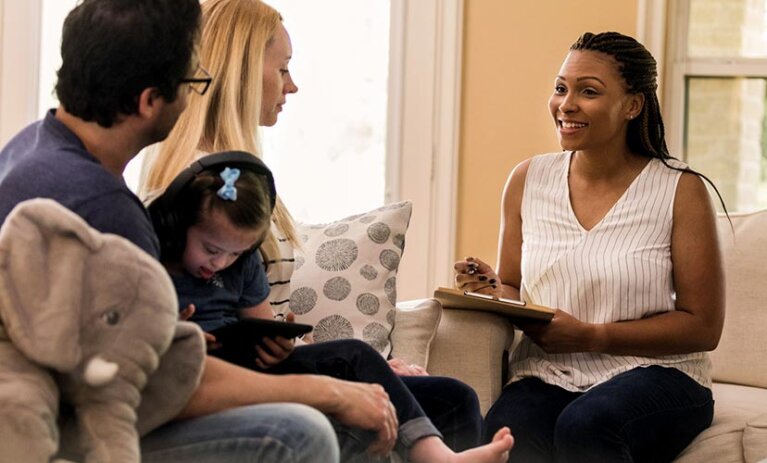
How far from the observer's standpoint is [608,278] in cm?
270

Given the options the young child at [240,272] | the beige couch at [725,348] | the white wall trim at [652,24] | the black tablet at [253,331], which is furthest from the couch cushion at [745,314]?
the black tablet at [253,331]

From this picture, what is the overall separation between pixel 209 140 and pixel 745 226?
149 centimetres

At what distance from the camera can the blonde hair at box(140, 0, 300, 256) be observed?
89.2 inches

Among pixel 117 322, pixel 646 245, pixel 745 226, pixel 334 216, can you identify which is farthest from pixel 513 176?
pixel 117 322

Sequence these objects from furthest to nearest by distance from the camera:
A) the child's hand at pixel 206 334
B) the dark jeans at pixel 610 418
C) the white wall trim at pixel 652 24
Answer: the white wall trim at pixel 652 24 < the dark jeans at pixel 610 418 < the child's hand at pixel 206 334

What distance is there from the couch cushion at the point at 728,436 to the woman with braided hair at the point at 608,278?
0.03m

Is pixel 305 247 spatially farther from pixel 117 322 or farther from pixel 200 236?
pixel 117 322

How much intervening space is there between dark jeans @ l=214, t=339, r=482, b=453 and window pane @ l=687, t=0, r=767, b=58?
2.00 m

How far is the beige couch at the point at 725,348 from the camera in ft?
8.36

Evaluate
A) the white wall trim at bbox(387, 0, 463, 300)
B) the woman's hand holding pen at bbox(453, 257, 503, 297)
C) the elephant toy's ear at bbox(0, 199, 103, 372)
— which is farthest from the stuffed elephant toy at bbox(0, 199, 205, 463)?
the white wall trim at bbox(387, 0, 463, 300)

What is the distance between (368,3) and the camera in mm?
4066

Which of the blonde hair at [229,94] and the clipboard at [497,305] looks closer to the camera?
the blonde hair at [229,94]

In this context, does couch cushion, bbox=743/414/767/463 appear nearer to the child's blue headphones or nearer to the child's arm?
the child's arm

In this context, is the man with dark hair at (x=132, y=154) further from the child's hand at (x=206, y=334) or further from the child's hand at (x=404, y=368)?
the child's hand at (x=404, y=368)
